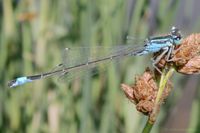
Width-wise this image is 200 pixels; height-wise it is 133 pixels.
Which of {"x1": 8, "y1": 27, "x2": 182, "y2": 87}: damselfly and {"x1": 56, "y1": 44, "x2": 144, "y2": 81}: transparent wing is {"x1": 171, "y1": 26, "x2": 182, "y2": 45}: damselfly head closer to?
{"x1": 8, "y1": 27, "x2": 182, "y2": 87}: damselfly

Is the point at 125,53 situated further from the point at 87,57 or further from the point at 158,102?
the point at 158,102

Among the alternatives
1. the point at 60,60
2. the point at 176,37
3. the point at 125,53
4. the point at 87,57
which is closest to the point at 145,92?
the point at 176,37

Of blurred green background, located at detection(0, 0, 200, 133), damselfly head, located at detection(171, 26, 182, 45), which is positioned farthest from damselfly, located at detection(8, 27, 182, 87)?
blurred green background, located at detection(0, 0, 200, 133)

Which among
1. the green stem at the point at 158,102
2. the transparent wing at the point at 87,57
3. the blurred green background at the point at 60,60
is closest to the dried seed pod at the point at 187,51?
the green stem at the point at 158,102

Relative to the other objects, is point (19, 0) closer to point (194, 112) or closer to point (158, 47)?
point (194, 112)

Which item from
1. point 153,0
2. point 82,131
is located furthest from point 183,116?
→ point 82,131

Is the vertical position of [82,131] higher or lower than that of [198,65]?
lower

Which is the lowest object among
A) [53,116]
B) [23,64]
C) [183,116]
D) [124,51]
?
[183,116]

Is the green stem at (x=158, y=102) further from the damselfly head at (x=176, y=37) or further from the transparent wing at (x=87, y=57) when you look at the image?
the transparent wing at (x=87, y=57)
